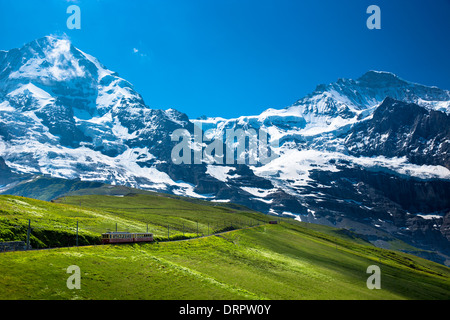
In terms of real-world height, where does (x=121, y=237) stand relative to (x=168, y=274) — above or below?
above

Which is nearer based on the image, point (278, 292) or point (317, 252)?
point (278, 292)

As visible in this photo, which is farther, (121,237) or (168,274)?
(121,237)

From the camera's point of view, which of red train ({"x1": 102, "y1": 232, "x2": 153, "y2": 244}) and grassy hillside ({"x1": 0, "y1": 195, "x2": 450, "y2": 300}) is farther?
red train ({"x1": 102, "y1": 232, "x2": 153, "y2": 244})

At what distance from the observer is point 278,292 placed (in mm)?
49969

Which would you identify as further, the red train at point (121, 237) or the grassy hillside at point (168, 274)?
the red train at point (121, 237)

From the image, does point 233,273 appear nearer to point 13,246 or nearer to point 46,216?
point 13,246
